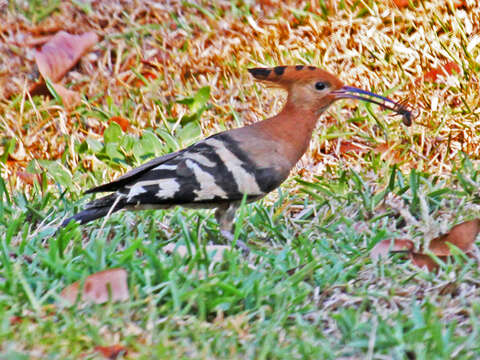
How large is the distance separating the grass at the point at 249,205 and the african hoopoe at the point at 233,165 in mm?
167

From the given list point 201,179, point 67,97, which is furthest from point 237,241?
point 67,97

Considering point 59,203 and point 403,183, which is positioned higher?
point 59,203

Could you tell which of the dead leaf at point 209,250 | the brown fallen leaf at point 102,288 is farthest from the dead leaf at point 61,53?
the brown fallen leaf at point 102,288

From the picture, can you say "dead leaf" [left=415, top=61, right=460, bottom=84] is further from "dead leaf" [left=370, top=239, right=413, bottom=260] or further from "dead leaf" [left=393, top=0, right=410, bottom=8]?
"dead leaf" [left=370, top=239, right=413, bottom=260]

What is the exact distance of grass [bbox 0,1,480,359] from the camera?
9.57ft

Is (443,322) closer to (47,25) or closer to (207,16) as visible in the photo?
(207,16)

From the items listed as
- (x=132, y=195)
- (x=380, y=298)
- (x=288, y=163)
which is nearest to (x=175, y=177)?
(x=132, y=195)

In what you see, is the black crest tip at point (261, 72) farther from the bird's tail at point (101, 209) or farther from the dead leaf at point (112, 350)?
the dead leaf at point (112, 350)

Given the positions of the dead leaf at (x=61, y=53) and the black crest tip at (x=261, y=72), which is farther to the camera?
the dead leaf at (x=61, y=53)

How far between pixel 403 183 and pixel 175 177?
3.95 feet

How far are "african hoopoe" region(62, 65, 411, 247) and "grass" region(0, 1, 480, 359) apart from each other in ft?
0.55

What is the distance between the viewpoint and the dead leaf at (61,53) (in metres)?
6.21

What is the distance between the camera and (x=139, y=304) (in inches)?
120

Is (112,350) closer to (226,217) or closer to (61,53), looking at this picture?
(226,217)
